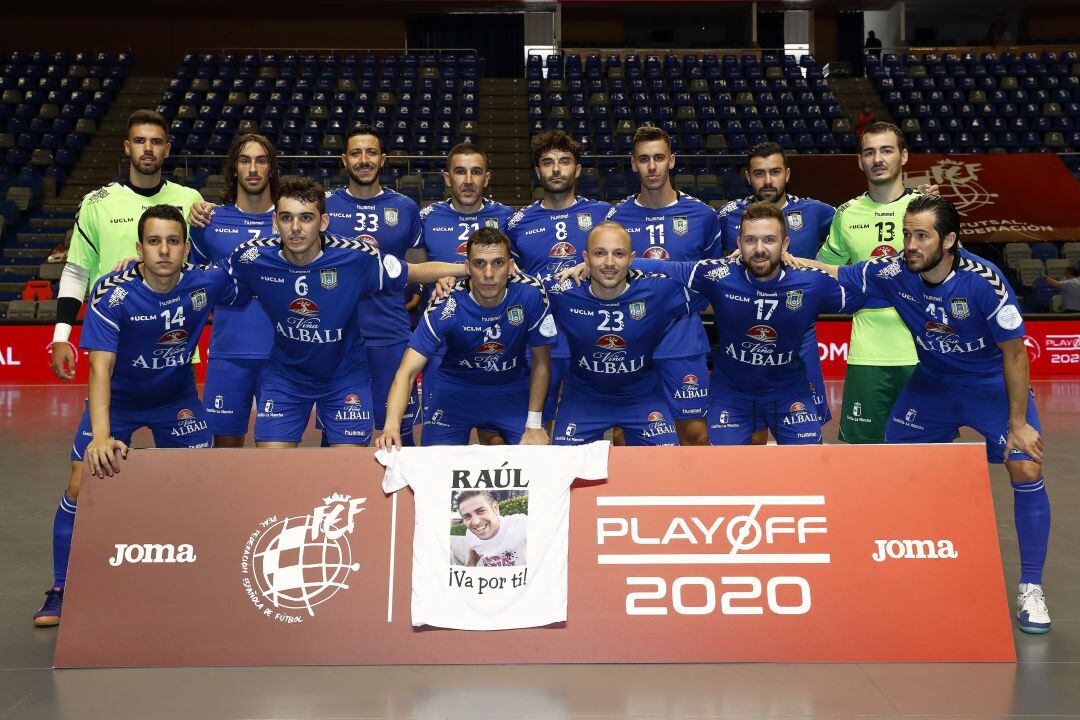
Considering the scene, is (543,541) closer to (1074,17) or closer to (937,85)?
(937,85)

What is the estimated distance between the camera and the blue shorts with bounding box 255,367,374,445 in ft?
18.4

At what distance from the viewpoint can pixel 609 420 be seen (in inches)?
225

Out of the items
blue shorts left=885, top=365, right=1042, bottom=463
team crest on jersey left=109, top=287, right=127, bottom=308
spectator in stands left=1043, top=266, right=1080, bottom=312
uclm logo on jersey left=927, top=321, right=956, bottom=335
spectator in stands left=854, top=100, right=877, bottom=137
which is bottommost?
spectator in stands left=1043, top=266, right=1080, bottom=312

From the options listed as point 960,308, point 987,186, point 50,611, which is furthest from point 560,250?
point 987,186

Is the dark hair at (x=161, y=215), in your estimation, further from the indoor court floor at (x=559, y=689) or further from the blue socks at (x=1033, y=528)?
the blue socks at (x=1033, y=528)

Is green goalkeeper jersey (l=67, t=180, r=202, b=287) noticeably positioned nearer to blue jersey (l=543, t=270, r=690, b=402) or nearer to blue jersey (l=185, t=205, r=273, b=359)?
blue jersey (l=185, t=205, r=273, b=359)

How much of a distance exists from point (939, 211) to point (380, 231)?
3538 millimetres

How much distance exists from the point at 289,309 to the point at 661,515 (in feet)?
7.74

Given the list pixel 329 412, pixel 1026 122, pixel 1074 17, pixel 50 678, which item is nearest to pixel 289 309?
pixel 329 412

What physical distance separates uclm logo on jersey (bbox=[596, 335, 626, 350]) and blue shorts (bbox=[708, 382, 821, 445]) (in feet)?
2.21

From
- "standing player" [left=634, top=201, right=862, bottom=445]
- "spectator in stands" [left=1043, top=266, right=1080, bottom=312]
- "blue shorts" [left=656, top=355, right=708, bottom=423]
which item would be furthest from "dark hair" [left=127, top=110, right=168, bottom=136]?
"spectator in stands" [left=1043, top=266, right=1080, bottom=312]

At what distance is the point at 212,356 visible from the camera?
6148 millimetres

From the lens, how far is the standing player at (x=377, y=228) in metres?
6.71

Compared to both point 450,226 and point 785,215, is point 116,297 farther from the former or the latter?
point 785,215
